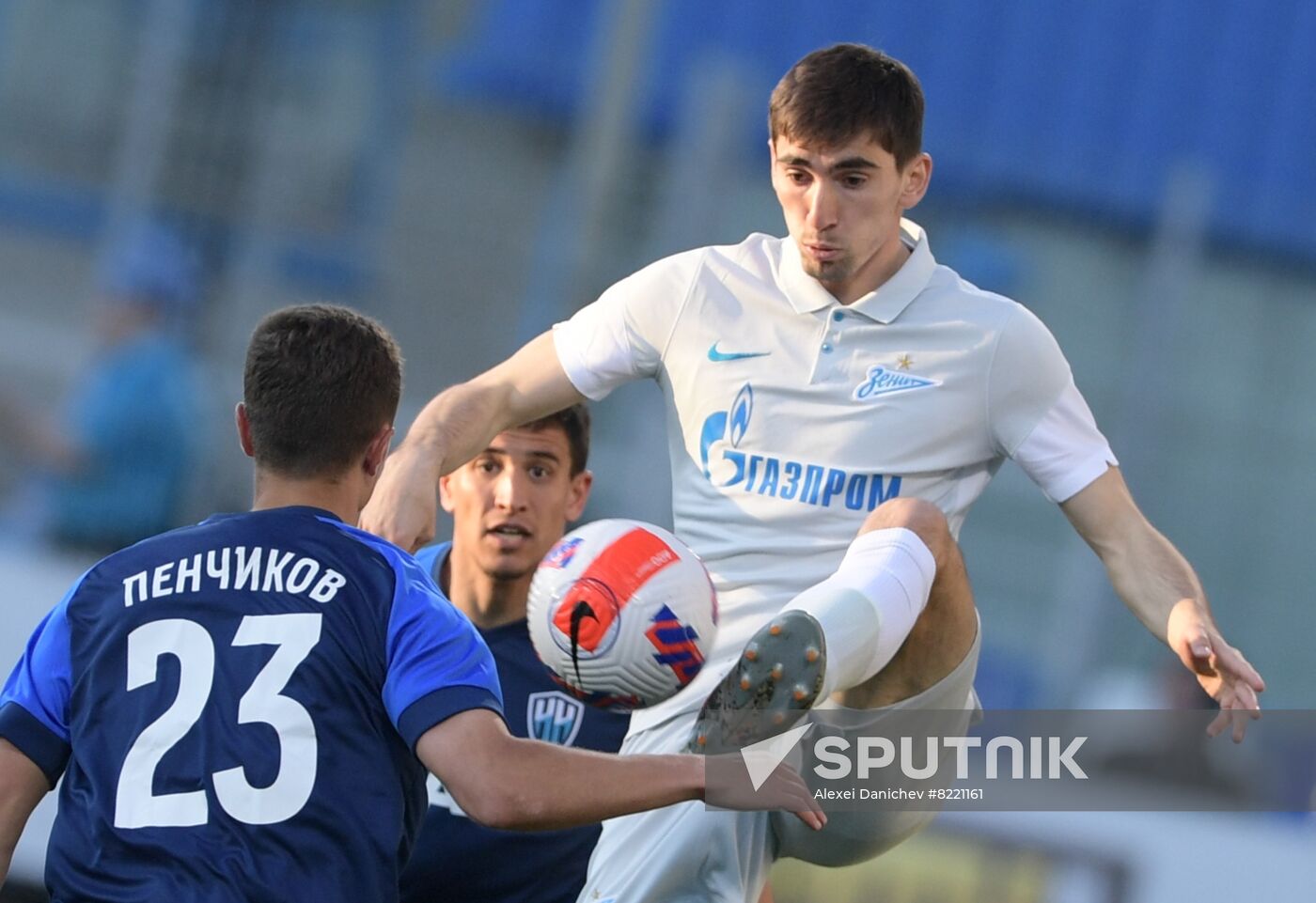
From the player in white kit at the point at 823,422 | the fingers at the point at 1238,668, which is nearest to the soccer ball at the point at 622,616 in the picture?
the player in white kit at the point at 823,422

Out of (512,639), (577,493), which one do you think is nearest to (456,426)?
(512,639)

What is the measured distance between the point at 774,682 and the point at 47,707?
119 cm

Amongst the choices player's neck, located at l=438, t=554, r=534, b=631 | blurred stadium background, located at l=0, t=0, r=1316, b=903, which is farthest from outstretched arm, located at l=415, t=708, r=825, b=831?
blurred stadium background, located at l=0, t=0, r=1316, b=903

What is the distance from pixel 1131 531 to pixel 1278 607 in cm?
658

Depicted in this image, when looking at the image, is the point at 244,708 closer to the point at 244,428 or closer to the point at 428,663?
the point at 428,663

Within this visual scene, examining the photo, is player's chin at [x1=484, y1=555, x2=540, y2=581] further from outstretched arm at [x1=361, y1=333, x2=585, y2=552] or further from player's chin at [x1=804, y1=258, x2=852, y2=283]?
player's chin at [x1=804, y1=258, x2=852, y2=283]

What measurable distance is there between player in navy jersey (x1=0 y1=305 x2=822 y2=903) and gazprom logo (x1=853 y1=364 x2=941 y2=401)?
117 cm

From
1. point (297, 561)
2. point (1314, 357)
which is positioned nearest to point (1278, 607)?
point (1314, 357)

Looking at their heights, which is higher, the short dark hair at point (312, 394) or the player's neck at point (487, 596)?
the short dark hair at point (312, 394)

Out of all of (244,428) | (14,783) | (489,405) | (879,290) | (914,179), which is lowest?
Answer: (14,783)

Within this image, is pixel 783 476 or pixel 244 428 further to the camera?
pixel 783 476

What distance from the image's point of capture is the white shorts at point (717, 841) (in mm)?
3787

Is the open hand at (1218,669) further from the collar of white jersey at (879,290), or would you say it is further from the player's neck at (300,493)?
the player's neck at (300,493)

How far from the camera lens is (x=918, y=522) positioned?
357 centimetres
